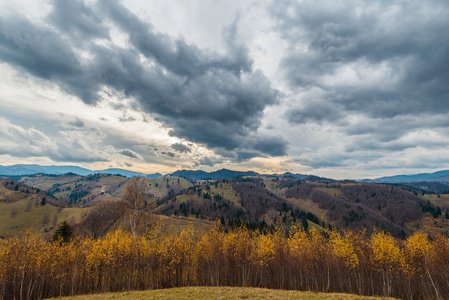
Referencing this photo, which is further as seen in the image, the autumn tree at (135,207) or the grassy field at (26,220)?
the grassy field at (26,220)

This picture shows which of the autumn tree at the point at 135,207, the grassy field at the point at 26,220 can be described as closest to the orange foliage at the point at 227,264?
the autumn tree at the point at 135,207

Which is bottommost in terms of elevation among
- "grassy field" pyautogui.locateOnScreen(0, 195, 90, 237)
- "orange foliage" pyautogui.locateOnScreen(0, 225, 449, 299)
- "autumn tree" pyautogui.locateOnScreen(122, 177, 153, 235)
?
"grassy field" pyautogui.locateOnScreen(0, 195, 90, 237)

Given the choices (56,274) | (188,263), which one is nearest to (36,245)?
(56,274)

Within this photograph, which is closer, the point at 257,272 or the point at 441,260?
the point at 441,260

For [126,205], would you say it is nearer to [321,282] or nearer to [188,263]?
[188,263]

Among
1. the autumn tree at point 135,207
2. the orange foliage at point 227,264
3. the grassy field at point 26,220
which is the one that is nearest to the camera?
the orange foliage at point 227,264

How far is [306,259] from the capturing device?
38625mm

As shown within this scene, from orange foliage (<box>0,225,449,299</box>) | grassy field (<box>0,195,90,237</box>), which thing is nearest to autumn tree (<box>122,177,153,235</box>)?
orange foliage (<box>0,225,449,299</box>)

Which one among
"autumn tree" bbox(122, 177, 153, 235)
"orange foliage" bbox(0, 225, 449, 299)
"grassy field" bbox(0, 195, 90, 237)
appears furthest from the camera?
"grassy field" bbox(0, 195, 90, 237)

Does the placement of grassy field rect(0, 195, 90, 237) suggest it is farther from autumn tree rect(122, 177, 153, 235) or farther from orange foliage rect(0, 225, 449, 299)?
orange foliage rect(0, 225, 449, 299)

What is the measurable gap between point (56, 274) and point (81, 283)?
4.29m

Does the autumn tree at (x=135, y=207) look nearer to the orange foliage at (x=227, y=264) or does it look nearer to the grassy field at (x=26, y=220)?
the orange foliage at (x=227, y=264)

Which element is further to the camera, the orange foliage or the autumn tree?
the autumn tree

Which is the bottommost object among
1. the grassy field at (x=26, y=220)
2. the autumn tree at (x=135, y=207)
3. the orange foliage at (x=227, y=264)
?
the grassy field at (x=26, y=220)
